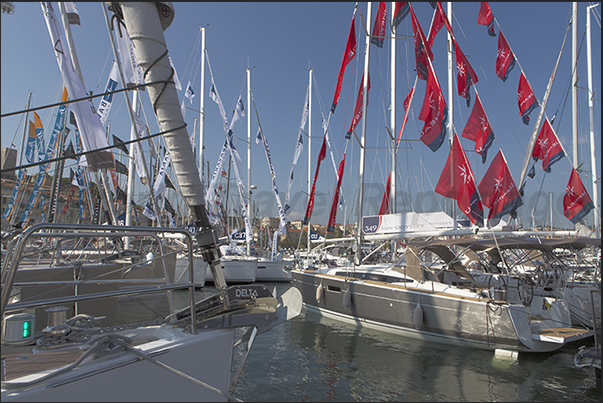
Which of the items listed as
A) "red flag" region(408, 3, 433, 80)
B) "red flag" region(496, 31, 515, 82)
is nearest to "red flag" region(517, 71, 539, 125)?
"red flag" region(496, 31, 515, 82)

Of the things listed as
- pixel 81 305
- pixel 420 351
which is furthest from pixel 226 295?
pixel 420 351

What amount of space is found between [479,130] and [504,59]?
3801 mm

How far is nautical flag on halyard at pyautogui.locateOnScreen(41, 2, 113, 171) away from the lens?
6.08m

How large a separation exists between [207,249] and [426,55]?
12.6m

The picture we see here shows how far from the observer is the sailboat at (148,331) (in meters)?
2.24

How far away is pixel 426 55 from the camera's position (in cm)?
1386

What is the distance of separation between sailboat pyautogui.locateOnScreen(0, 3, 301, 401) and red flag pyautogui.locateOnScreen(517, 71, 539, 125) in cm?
1509

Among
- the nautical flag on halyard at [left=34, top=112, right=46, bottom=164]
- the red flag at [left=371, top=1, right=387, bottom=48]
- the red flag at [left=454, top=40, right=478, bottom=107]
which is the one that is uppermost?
the red flag at [left=371, top=1, right=387, bottom=48]

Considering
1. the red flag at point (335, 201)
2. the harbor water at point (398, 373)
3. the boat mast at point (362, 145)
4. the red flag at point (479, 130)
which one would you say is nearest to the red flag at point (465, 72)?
the red flag at point (479, 130)

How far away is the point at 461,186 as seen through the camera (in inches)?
441

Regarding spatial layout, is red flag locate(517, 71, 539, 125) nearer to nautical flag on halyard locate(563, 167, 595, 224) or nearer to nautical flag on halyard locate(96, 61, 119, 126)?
nautical flag on halyard locate(563, 167, 595, 224)

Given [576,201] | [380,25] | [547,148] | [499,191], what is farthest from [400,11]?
[576,201]

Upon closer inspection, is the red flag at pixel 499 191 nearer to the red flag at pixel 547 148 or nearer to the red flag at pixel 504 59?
the red flag at pixel 547 148

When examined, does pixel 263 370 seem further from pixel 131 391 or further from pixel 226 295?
pixel 131 391
